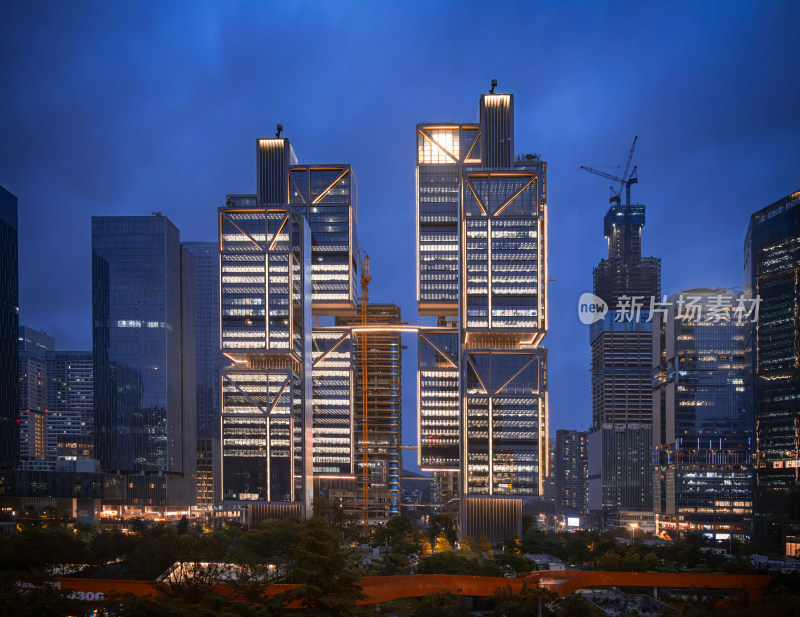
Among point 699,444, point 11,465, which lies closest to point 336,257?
point 11,465

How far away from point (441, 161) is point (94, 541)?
98.3 metres

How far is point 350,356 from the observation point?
145 meters

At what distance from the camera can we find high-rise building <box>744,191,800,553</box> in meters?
148

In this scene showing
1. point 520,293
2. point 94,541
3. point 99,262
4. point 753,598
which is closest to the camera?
point 753,598

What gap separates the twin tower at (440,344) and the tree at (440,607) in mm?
63097

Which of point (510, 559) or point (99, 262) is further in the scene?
point (99, 262)

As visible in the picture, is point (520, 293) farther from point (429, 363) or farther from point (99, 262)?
point (99, 262)

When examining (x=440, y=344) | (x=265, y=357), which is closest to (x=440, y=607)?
(x=265, y=357)

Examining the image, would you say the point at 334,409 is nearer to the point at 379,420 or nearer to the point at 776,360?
the point at 379,420

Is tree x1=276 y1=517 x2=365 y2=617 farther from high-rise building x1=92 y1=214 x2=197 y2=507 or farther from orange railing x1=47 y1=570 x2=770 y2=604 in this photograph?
high-rise building x1=92 y1=214 x2=197 y2=507

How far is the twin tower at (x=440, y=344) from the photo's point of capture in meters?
122

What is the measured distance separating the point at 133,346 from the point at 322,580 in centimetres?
13311

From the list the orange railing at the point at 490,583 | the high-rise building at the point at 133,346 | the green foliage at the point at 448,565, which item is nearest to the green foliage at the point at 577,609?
the orange railing at the point at 490,583

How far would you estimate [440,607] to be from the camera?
56.2 metres
